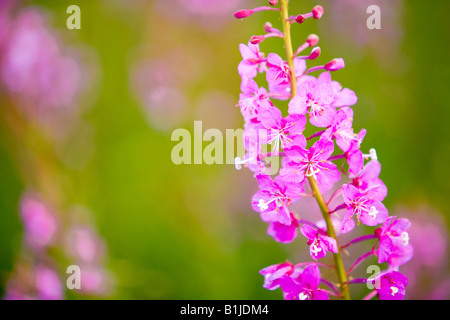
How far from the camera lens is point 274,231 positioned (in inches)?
70.3

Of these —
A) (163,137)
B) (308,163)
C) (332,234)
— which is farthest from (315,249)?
(163,137)

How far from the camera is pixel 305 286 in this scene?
1.61 metres

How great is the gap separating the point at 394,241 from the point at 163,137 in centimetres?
308

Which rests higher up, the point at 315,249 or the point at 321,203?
the point at 321,203

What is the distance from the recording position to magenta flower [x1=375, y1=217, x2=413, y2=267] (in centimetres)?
162

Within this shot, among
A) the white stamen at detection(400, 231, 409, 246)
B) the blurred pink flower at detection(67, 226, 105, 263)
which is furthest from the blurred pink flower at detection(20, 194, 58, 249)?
the white stamen at detection(400, 231, 409, 246)

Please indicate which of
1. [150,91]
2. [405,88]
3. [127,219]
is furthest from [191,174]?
[405,88]

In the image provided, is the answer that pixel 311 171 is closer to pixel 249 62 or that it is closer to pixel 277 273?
pixel 277 273

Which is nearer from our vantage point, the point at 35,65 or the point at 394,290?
the point at 394,290

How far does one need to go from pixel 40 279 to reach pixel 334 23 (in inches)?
167

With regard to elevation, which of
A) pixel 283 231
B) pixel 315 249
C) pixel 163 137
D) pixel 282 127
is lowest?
pixel 315 249

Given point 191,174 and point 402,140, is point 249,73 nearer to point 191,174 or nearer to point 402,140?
point 191,174
